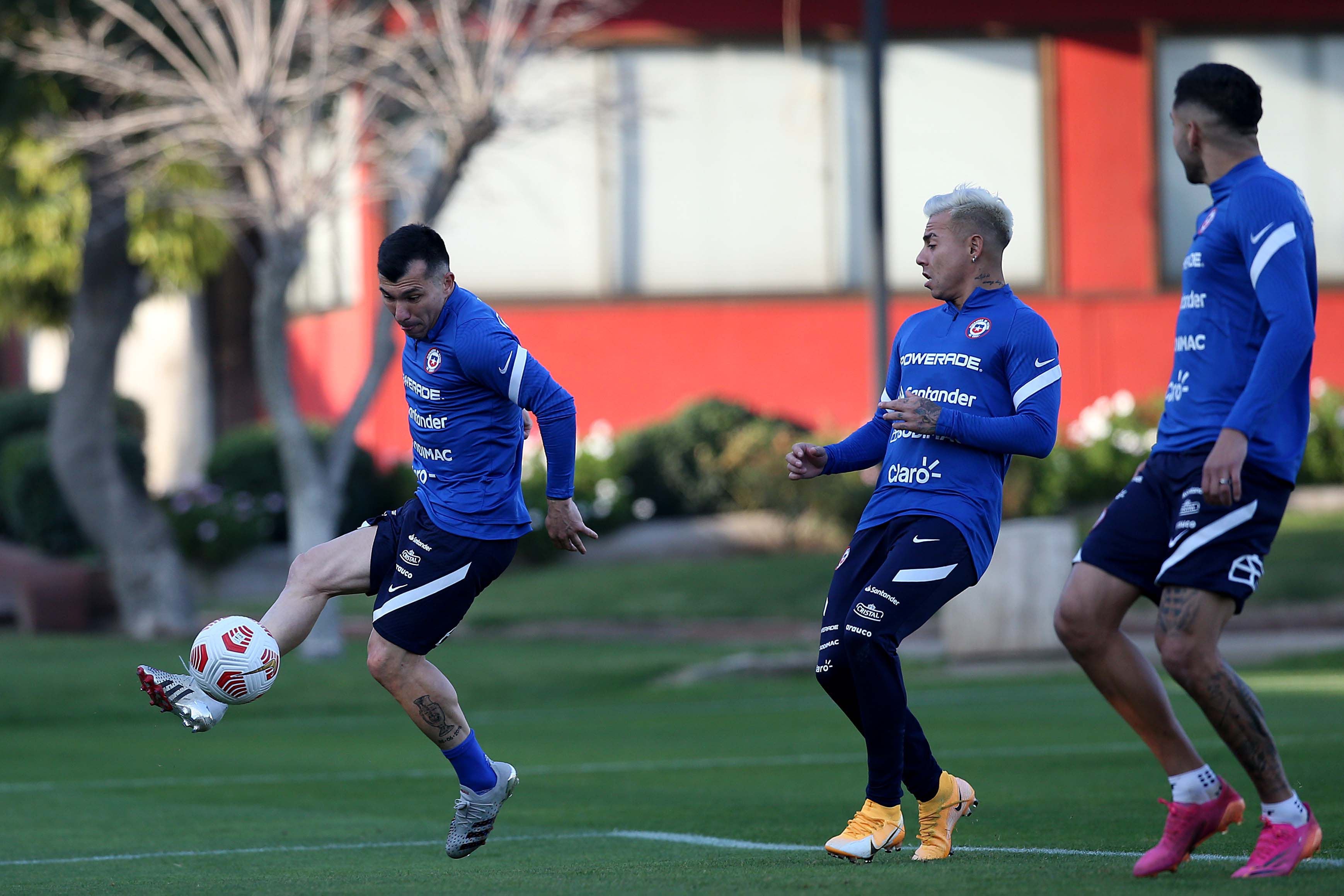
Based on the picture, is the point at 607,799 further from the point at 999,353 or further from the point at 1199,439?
the point at 1199,439

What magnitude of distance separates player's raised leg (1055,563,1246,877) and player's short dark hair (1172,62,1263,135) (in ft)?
4.54

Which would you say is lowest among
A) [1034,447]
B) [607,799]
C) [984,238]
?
[607,799]

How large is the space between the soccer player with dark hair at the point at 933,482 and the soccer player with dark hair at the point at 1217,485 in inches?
21.5

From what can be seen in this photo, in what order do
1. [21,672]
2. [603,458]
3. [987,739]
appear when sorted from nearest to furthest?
1. [987,739]
2. [21,672]
3. [603,458]

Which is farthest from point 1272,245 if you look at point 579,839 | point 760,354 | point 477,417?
point 760,354

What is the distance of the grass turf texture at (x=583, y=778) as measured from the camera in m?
6.21

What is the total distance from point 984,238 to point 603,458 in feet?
58.2

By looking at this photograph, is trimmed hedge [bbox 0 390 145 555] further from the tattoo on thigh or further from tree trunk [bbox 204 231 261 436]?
the tattoo on thigh

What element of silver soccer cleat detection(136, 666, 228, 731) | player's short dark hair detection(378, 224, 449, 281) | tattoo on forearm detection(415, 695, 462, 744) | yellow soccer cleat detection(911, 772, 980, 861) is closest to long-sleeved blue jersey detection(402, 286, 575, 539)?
player's short dark hair detection(378, 224, 449, 281)

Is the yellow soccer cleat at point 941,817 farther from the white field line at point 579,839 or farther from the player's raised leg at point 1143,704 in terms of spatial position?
the player's raised leg at point 1143,704

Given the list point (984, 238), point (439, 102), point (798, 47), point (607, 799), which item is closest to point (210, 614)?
point (439, 102)

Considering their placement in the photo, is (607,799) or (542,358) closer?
(607,799)

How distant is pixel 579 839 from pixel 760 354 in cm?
1862

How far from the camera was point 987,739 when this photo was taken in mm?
11281
